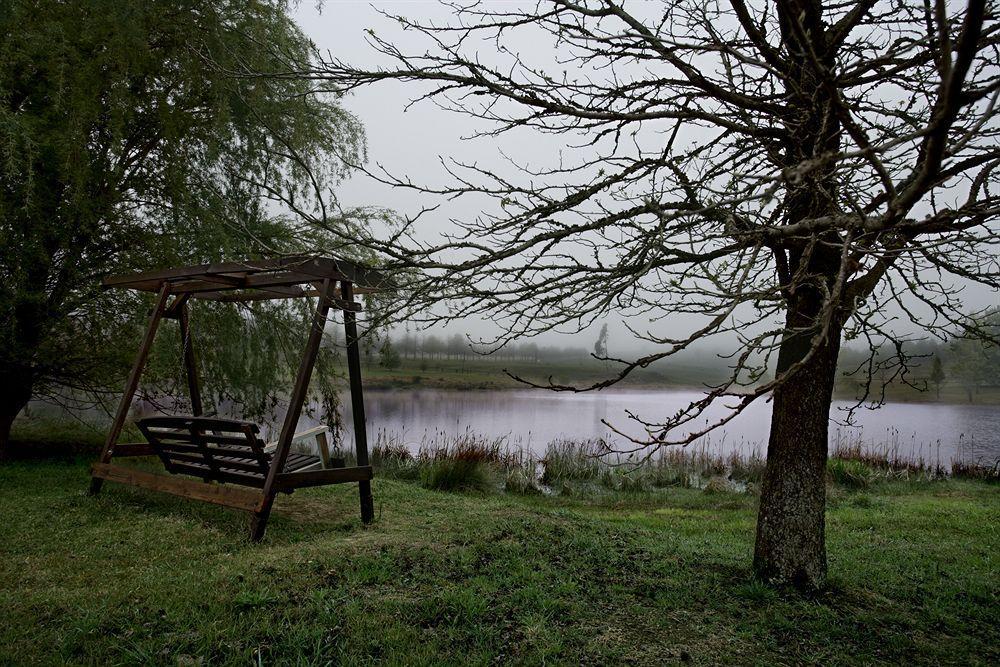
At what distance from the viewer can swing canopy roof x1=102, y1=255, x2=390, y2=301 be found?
181 inches

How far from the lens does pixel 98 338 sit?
812 centimetres

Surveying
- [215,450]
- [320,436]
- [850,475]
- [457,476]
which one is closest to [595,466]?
[457,476]

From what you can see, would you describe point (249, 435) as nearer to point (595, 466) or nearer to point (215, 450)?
point (215, 450)

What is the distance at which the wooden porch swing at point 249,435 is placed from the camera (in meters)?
4.62

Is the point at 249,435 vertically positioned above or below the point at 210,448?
above

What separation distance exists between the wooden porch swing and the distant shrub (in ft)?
24.2

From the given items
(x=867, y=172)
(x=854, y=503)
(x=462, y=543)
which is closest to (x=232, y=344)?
(x=462, y=543)

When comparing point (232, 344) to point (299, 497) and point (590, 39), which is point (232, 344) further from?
point (590, 39)

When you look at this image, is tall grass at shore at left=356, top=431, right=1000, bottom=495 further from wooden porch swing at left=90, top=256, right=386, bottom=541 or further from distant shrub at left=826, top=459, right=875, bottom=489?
wooden porch swing at left=90, top=256, right=386, bottom=541

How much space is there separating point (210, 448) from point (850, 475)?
8.76 meters

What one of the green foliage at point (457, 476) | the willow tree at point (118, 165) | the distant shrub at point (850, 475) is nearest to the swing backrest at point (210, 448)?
the willow tree at point (118, 165)

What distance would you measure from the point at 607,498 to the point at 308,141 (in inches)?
263

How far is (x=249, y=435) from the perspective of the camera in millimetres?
4516

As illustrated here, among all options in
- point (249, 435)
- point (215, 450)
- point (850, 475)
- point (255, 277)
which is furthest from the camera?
point (850, 475)
